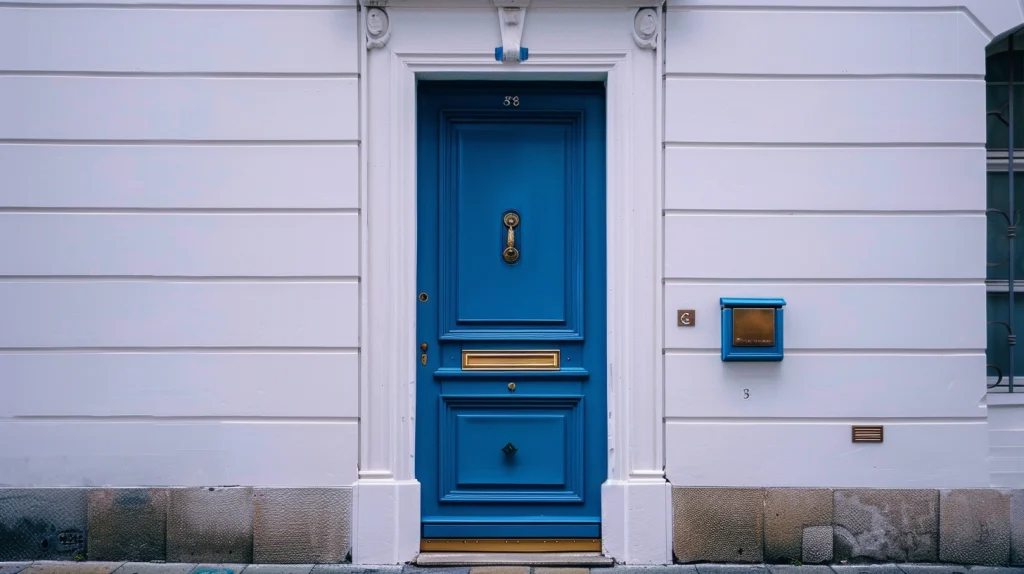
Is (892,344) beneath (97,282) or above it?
beneath

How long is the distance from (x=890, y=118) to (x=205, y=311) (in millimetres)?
4159

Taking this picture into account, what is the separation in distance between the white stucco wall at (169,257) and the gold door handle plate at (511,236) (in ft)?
2.94

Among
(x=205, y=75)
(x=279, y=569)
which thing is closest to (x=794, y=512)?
(x=279, y=569)

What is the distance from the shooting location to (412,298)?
4012mm

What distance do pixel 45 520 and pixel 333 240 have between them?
2.33 meters

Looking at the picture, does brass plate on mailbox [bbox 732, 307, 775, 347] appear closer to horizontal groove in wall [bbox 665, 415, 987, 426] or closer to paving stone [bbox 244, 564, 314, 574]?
horizontal groove in wall [bbox 665, 415, 987, 426]

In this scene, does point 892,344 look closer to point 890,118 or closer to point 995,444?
point 995,444

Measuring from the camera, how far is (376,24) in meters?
3.95

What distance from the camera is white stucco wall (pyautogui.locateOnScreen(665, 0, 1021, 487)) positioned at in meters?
3.96

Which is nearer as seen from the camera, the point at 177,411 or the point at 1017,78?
the point at 177,411

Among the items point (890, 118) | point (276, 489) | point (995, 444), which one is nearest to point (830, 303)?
point (890, 118)

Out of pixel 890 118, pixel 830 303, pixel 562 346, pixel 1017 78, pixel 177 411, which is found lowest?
pixel 177 411

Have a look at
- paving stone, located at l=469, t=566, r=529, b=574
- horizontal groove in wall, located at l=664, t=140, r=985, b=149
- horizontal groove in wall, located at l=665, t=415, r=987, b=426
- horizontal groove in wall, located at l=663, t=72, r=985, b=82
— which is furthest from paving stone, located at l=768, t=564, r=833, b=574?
horizontal groove in wall, located at l=663, t=72, r=985, b=82

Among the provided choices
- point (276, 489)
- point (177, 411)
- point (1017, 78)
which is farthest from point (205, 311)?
point (1017, 78)
